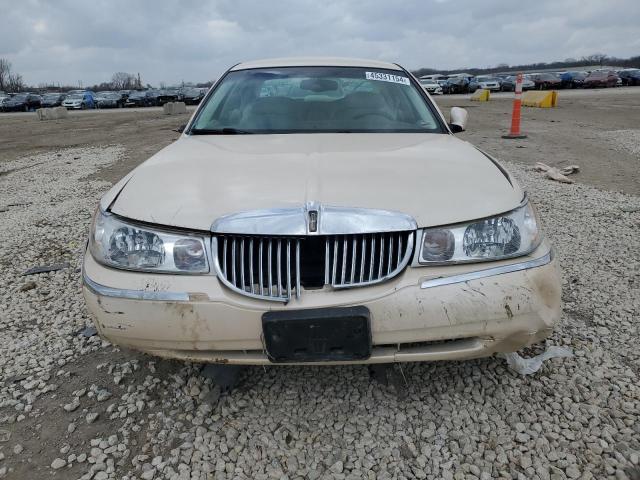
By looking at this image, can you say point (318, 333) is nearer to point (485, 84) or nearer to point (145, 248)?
point (145, 248)

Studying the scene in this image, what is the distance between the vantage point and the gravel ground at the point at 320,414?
1.85 m

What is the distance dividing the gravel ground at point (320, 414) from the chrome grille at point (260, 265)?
0.67 m

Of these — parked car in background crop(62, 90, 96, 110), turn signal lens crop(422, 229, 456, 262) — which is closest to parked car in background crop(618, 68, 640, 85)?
parked car in background crop(62, 90, 96, 110)

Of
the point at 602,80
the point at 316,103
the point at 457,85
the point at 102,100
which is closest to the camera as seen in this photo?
the point at 316,103

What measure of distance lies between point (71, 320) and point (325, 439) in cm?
193

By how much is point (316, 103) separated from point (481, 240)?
1.72 metres

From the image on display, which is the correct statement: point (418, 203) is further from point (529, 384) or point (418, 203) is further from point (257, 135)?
point (257, 135)

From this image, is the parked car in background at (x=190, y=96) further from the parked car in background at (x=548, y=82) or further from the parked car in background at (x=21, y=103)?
the parked car in background at (x=548, y=82)

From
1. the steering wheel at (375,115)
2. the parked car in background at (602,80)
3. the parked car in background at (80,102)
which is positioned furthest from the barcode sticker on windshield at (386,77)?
the parked car in background at (602,80)

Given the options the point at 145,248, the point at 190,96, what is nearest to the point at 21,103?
the point at 190,96

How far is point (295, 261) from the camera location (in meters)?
1.79

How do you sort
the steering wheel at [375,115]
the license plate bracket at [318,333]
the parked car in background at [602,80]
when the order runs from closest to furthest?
1. the license plate bracket at [318,333]
2. the steering wheel at [375,115]
3. the parked car in background at [602,80]

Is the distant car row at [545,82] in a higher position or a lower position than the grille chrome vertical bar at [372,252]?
higher

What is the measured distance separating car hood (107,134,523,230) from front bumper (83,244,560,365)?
23 centimetres
